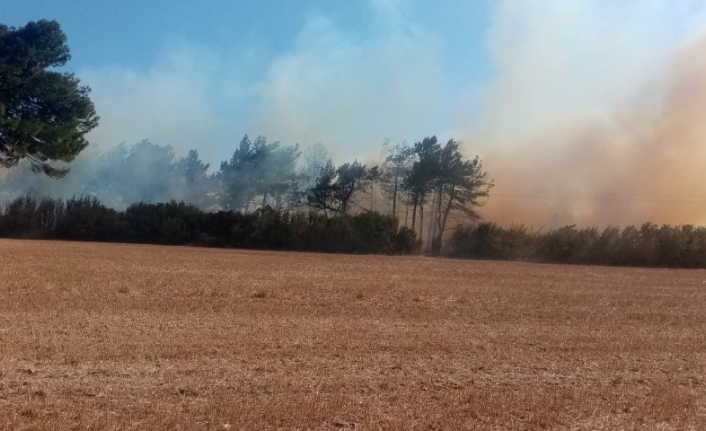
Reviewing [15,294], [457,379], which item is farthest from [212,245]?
[457,379]

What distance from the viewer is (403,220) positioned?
68.2 metres

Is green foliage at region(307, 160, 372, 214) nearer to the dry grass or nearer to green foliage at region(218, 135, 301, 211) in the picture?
green foliage at region(218, 135, 301, 211)

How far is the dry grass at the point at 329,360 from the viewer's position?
258 inches

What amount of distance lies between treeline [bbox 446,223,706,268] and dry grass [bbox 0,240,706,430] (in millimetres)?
30541

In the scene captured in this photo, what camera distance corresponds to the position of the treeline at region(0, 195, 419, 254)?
48.5 meters

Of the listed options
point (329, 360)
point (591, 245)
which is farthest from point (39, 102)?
point (591, 245)

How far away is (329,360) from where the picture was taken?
8906 mm

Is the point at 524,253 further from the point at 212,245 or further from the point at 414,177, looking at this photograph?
the point at 212,245

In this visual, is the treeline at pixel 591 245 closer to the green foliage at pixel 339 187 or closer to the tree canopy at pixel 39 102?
the green foliage at pixel 339 187

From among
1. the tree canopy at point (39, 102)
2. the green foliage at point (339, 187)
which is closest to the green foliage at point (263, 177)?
the green foliage at point (339, 187)

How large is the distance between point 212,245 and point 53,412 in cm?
4353

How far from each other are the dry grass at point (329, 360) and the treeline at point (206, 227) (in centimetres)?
3109

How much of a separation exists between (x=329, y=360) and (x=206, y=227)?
42.5 meters

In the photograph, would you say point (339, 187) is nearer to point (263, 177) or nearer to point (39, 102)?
point (263, 177)
